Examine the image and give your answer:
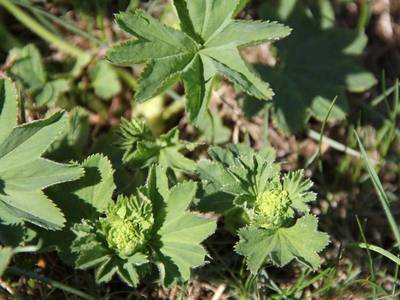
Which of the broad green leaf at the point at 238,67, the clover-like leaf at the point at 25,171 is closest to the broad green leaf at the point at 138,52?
the broad green leaf at the point at 238,67

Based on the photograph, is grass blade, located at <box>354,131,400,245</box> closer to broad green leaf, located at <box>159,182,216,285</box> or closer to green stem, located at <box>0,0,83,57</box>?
broad green leaf, located at <box>159,182,216,285</box>

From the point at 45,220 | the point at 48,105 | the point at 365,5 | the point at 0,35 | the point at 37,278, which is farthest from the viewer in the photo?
the point at 365,5

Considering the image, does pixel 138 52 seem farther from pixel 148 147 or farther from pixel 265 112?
pixel 265 112

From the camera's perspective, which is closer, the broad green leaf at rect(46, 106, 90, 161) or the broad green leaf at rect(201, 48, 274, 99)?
the broad green leaf at rect(201, 48, 274, 99)

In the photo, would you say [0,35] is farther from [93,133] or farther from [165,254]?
[165,254]

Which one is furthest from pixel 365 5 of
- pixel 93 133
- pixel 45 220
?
pixel 45 220

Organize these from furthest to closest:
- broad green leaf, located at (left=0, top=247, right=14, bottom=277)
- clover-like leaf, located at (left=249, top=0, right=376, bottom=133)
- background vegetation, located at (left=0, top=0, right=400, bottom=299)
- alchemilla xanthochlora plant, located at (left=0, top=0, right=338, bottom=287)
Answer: clover-like leaf, located at (left=249, top=0, right=376, bottom=133) → background vegetation, located at (left=0, top=0, right=400, bottom=299) → alchemilla xanthochlora plant, located at (left=0, top=0, right=338, bottom=287) → broad green leaf, located at (left=0, top=247, right=14, bottom=277)

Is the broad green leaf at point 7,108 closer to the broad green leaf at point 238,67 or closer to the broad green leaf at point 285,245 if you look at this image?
the broad green leaf at point 238,67

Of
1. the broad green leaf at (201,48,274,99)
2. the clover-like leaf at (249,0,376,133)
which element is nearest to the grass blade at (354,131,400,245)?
the broad green leaf at (201,48,274,99)
